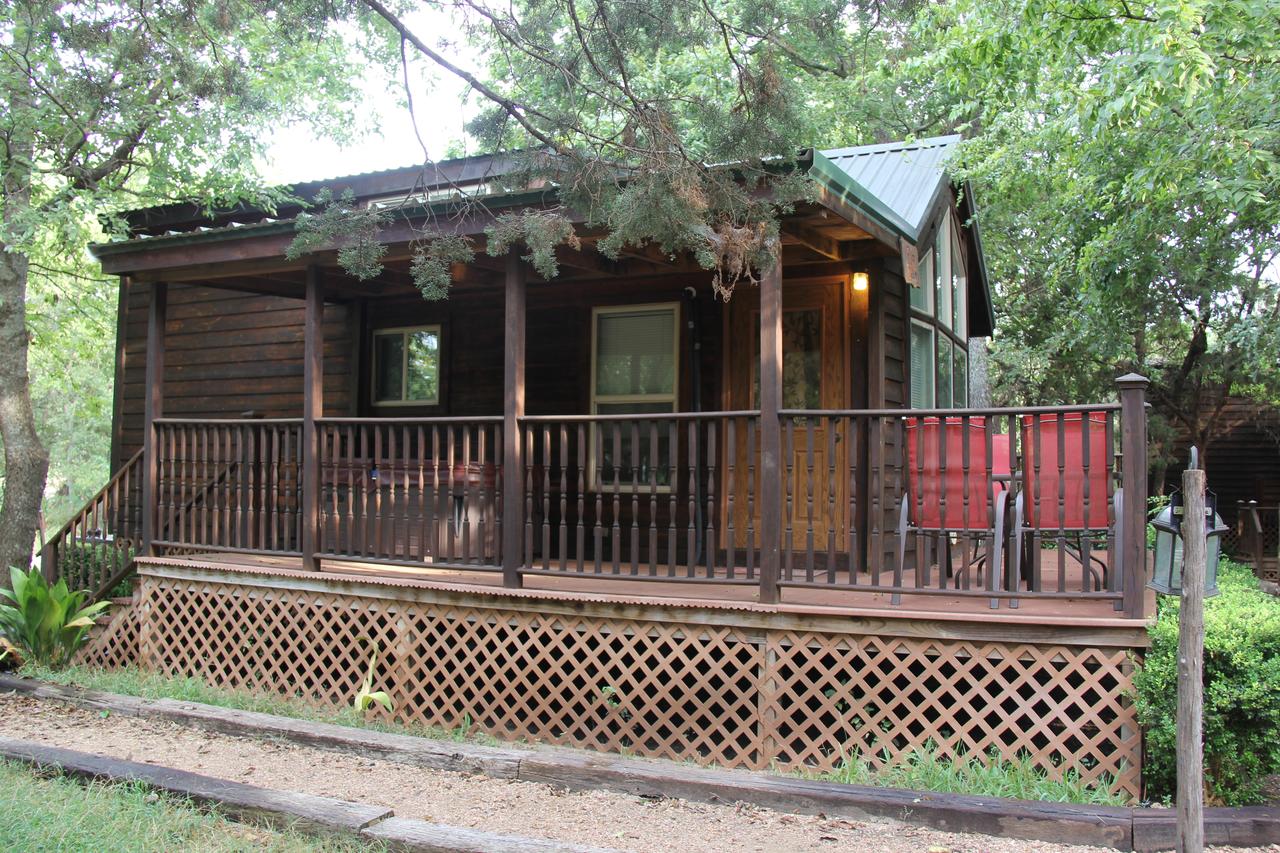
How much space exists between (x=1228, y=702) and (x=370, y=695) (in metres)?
4.93

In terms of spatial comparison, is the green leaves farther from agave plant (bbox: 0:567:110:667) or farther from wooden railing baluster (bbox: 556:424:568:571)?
agave plant (bbox: 0:567:110:667)

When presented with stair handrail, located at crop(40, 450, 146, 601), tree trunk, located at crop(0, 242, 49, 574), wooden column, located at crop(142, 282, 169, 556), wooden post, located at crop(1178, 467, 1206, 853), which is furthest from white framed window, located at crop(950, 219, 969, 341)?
tree trunk, located at crop(0, 242, 49, 574)

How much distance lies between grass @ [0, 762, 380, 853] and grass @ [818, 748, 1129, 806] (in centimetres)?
256

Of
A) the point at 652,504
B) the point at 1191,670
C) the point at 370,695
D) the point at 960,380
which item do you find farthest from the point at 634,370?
the point at 1191,670

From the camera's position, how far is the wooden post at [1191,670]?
3.63 metres

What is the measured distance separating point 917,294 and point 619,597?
169 inches

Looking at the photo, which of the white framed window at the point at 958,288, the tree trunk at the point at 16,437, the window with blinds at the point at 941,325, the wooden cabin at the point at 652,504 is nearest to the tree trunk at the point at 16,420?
the tree trunk at the point at 16,437

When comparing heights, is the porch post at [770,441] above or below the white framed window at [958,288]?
below

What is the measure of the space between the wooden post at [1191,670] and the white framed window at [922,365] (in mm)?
4808

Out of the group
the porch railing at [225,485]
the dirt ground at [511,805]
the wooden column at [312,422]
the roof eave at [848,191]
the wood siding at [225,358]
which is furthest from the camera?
the wood siding at [225,358]

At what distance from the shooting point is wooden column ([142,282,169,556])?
320 inches

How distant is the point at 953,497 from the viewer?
560 centimetres

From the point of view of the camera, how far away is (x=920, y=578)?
214 inches

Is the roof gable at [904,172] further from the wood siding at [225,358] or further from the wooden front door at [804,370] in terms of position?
the wood siding at [225,358]
